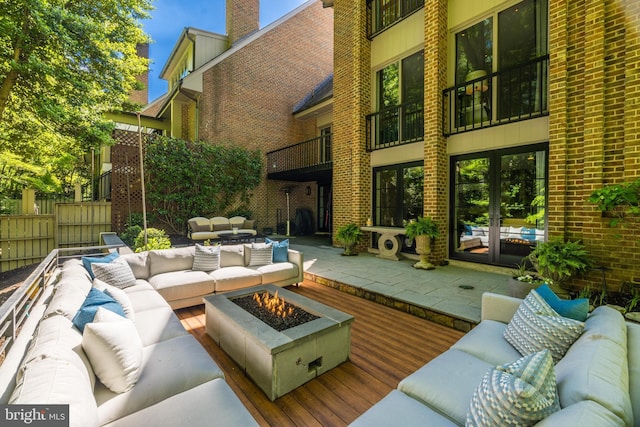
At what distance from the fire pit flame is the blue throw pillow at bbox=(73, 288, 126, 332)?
1.27m

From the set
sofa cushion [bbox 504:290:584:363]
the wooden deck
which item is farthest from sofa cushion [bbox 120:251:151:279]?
sofa cushion [bbox 504:290:584:363]

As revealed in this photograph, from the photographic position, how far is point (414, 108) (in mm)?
6570

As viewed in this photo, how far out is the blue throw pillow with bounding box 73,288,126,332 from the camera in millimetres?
1796

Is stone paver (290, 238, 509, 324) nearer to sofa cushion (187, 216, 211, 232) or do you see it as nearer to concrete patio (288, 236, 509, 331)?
concrete patio (288, 236, 509, 331)

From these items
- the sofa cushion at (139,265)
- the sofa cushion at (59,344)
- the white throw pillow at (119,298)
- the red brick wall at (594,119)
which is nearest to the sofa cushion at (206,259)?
→ the sofa cushion at (139,265)

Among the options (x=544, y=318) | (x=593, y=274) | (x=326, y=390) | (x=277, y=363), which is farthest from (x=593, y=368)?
(x=593, y=274)

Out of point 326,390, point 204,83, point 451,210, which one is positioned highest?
point 204,83

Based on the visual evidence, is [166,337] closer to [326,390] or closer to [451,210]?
[326,390]

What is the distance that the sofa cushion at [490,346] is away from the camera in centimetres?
184

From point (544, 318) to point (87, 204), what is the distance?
9.48 m

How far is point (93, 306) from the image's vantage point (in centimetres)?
191

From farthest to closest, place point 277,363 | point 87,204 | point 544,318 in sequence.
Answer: point 87,204 → point 277,363 → point 544,318

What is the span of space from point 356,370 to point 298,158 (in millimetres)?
9059

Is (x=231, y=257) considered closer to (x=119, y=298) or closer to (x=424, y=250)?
(x=119, y=298)
